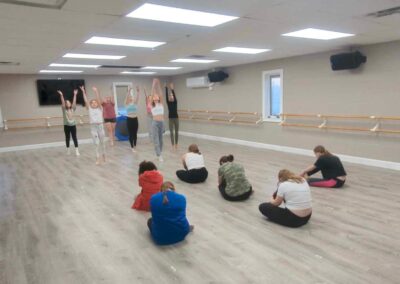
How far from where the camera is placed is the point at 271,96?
7.84 meters

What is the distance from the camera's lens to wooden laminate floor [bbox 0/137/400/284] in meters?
2.34

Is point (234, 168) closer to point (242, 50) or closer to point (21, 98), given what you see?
point (242, 50)

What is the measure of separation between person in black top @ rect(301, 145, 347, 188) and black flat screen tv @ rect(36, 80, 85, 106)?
7.94 meters

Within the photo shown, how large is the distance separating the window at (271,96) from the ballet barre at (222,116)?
0.29 meters

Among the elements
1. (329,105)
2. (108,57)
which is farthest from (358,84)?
(108,57)

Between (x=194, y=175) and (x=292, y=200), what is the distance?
1973mm

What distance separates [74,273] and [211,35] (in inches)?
132

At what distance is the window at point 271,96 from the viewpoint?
7589 millimetres

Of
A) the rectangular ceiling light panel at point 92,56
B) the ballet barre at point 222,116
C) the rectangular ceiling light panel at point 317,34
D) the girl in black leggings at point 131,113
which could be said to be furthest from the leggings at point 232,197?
the ballet barre at point 222,116

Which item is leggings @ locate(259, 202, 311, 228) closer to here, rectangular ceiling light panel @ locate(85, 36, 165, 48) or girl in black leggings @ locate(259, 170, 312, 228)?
girl in black leggings @ locate(259, 170, 312, 228)

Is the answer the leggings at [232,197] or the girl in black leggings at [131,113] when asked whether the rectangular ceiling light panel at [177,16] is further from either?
the girl in black leggings at [131,113]

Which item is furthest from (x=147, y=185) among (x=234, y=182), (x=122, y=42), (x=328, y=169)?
(x=328, y=169)

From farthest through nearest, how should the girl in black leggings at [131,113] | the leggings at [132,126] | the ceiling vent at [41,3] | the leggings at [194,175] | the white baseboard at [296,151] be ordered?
the leggings at [132,126], the girl in black leggings at [131,113], the white baseboard at [296,151], the leggings at [194,175], the ceiling vent at [41,3]

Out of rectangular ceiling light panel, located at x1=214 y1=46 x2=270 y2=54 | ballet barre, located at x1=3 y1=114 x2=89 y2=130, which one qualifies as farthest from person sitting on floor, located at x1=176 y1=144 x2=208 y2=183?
ballet barre, located at x1=3 y1=114 x2=89 y2=130
